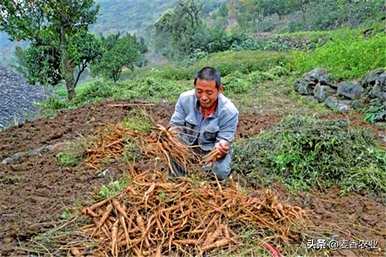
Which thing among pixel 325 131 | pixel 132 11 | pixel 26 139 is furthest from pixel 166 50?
pixel 132 11

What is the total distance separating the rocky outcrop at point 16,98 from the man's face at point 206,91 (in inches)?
504

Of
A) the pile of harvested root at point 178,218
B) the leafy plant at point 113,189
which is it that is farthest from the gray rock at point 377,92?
the leafy plant at point 113,189

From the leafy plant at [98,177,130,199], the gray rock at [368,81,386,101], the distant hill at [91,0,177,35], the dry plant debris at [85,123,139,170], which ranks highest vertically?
the leafy plant at [98,177,130,199]

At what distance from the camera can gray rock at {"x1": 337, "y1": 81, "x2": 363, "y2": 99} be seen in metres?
9.08

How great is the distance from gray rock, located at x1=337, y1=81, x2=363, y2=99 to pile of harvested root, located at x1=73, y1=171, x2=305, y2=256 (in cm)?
574

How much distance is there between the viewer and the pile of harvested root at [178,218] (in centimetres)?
329

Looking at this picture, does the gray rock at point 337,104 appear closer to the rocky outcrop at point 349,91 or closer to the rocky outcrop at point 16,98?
the rocky outcrop at point 349,91

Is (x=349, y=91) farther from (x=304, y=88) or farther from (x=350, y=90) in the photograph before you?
(x=304, y=88)

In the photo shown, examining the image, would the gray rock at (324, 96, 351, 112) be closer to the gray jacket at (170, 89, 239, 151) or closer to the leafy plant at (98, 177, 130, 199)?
the gray jacket at (170, 89, 239, 151)

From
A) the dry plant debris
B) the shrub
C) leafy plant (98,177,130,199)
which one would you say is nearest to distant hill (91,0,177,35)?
the dry plant debris

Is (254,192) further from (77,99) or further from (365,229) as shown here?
(77,99)

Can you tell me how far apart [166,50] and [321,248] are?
32.5 m

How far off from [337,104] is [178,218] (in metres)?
6.27

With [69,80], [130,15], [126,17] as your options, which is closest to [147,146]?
[69,80]
